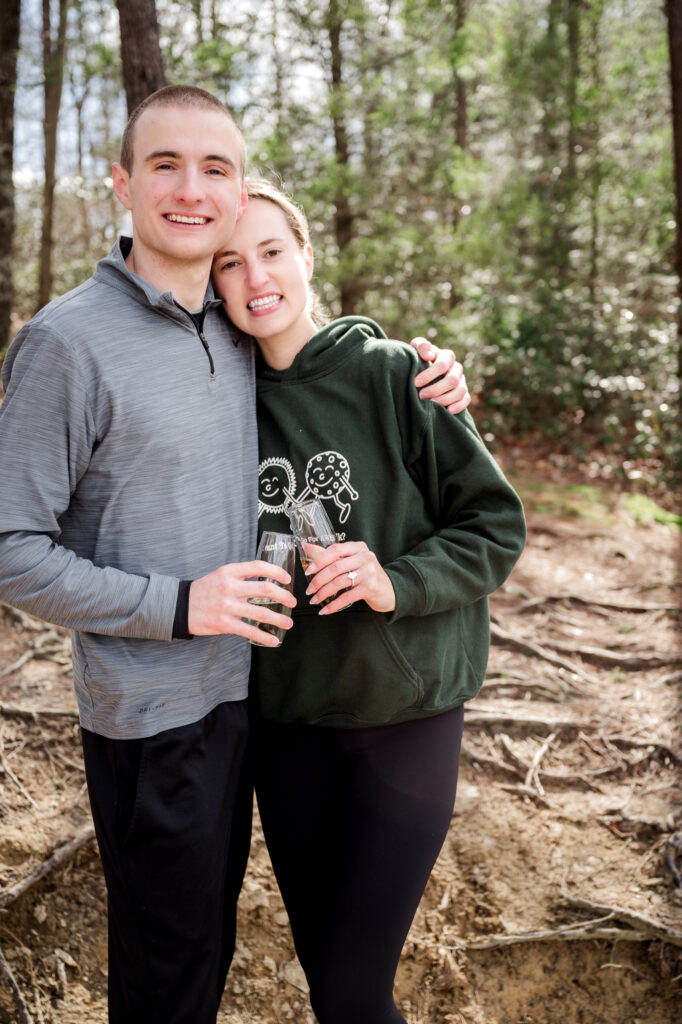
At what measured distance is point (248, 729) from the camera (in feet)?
7.14

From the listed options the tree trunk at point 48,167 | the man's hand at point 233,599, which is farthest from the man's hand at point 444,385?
the tree trunk at point 48,167

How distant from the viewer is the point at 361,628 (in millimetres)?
2096

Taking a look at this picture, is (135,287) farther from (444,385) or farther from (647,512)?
(647,512)

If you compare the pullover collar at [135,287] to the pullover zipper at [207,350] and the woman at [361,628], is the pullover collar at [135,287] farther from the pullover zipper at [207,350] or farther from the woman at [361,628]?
the woman at [361,628]

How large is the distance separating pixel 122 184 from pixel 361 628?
136 centimetres

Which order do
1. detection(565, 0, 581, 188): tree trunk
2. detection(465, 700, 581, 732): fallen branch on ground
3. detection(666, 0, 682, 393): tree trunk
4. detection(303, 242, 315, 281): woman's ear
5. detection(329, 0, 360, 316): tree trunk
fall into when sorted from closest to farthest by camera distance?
detection(303, 242, 315, 281): woman's ear < detection(465, 700, 581, 732): fallen branch on ground < detection(666, 0, 682, 393): tree trunk < detection(329, 0, 360, 316): tree trunk < detection(565, 0, 581, 188): tree trunk

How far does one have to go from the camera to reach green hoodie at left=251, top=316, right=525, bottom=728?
82.3 inches

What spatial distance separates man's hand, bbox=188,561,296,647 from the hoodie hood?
0.67m

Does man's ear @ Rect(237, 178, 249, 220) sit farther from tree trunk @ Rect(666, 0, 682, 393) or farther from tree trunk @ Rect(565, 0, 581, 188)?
tree trunk @ Rect(565, 0, 581, 188)

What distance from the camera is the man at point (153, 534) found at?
1767 millimetres

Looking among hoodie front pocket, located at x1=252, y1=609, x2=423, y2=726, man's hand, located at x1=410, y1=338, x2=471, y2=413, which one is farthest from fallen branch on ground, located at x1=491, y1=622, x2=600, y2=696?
man's hand, located at x1=410, y1=338, x2=471, y2=413

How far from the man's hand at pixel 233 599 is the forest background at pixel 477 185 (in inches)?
260

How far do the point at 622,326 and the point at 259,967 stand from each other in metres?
9.44

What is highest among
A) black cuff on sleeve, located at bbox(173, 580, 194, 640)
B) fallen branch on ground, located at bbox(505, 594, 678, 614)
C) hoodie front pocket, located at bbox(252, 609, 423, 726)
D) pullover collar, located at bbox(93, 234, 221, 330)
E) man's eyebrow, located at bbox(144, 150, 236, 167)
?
man's eyebrow, located at bbox(144, 150, 236, 167)
